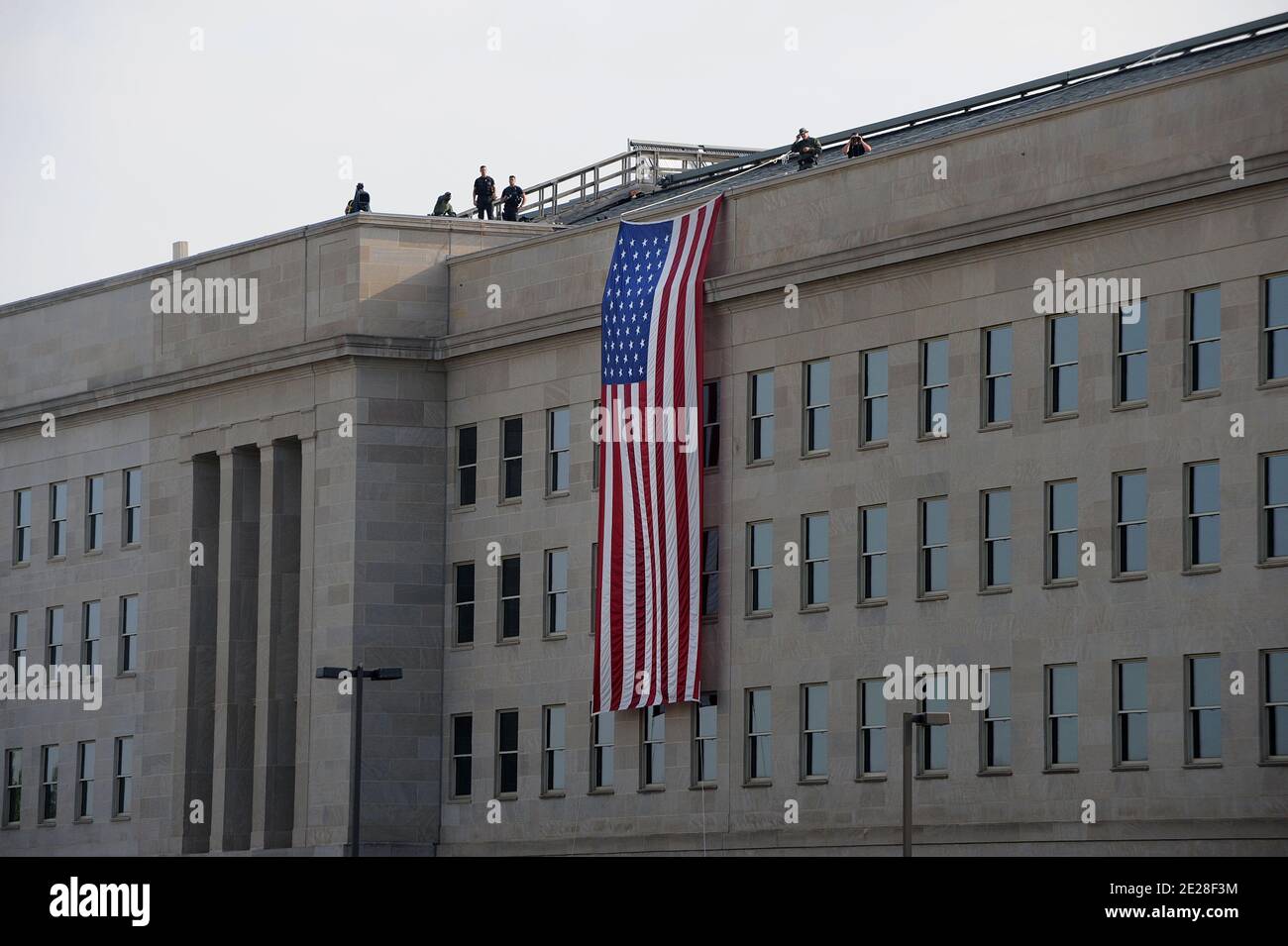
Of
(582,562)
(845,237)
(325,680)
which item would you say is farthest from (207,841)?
(845,237)

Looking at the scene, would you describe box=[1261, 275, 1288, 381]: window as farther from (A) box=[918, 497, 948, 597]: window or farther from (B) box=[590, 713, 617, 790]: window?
(B) box=[590, 713, 617, 790]: window

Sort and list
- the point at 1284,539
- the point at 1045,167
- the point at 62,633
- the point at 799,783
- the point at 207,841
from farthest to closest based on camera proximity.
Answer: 1. the point at 62,633
2. the point at 207,841
3. the point at 799,783
4. the point at 1045,167
5. the point at 1284,539

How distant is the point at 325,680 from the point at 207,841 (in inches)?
298

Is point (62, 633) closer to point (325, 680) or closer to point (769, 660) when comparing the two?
point (325, 680)

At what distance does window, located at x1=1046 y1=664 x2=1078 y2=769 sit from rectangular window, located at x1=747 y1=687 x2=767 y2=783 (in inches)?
334

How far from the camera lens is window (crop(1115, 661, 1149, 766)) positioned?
59.2 metres

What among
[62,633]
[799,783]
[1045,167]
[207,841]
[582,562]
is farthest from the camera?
[62,633]

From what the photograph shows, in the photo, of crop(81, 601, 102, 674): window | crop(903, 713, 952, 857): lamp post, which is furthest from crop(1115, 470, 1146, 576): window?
crop(81, 601, 102, 674): window

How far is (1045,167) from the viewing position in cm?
6241

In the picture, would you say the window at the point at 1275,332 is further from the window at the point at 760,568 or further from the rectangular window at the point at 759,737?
the rectangular window at the point at 759,737

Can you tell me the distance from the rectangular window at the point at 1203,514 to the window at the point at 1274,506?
1.08m

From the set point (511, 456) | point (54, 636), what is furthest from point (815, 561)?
point (54, 636)

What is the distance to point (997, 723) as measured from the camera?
2454 inches

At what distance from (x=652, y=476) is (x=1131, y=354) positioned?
45.4 ft
